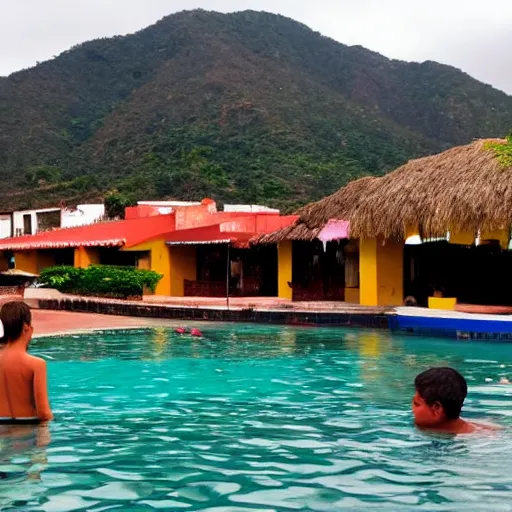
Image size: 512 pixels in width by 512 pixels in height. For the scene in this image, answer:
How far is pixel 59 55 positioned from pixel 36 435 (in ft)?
316

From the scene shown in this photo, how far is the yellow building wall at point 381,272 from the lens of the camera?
23.4 meters

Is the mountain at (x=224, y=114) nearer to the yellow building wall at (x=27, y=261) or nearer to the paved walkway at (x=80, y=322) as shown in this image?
the yellow building wall at (x=27, y=261)

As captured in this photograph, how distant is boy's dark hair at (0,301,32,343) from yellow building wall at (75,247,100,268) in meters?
28.0

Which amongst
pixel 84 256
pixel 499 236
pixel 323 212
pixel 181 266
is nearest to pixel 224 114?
pixel 84 256

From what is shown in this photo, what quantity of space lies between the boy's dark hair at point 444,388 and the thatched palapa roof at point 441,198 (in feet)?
41.3

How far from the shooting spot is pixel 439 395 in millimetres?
6480

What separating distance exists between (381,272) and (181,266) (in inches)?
422

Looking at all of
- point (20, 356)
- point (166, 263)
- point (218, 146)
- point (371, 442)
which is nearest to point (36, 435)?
point (20, 356)

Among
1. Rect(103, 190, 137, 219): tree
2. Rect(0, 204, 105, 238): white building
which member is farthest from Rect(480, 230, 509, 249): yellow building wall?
Rect(103, 190, 137, 219): tree

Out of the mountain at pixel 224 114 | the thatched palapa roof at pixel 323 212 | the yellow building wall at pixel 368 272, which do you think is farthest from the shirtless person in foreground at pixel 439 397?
the mountain at pixel 224 114

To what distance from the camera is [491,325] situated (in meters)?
17.2

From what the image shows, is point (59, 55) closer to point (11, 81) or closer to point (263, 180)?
point (11, 81)

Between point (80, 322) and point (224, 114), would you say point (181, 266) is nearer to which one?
point (80, 322)

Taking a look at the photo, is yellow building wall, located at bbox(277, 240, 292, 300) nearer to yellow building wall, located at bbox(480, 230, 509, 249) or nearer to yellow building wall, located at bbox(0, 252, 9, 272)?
yellow building wall, located at bbox(480, 230, 509, 249)
